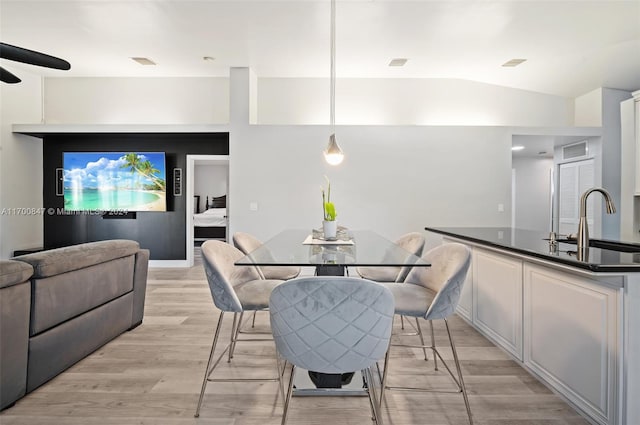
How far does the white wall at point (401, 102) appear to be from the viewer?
233 inches

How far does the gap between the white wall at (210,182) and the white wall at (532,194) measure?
7567 millimetres

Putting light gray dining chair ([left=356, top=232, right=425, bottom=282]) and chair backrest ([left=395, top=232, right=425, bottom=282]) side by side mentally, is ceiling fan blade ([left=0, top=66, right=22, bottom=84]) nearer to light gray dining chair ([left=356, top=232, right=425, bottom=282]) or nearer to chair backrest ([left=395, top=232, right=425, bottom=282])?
light gray dining chair ([left=356, top=232, right=425, bottom=282])

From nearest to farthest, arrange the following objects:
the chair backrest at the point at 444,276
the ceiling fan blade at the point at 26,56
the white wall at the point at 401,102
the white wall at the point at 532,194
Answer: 1. the chair backrest at the point at 444,276
2. the ceiling fan blade at the point at 26,56
3. the white wall at the point at 401,102
4. the white wall at the point at 532,194

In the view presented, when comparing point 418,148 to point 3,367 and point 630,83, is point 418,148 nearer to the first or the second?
point 630,83

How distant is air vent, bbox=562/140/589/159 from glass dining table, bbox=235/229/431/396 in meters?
5.28

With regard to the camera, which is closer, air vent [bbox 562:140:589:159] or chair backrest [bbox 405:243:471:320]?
chair backrest [bbox 405:243:471:320]

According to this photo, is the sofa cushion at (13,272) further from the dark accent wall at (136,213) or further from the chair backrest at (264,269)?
the dark accent wall at (136,213)

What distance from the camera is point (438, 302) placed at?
5.73 feet

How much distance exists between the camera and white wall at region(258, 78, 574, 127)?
5.91 metres

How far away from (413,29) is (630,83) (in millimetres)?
3748

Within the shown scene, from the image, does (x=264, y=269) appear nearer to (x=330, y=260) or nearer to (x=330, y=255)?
(x=330, y=255)

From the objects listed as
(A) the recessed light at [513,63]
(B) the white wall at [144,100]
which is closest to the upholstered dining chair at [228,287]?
(B) the white wall at [144,100]

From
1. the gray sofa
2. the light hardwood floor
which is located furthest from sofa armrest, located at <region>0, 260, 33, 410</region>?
the light hardwood floor

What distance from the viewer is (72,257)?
2.31 meters
